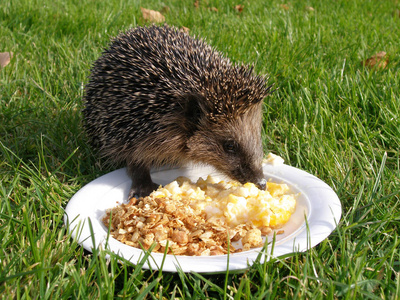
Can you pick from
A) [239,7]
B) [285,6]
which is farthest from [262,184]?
[285,6]

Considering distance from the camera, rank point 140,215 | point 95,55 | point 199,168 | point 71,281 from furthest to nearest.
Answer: point 95,55
point 199,168
point 140,215
point 71,281

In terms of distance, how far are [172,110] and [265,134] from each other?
2.89 feet

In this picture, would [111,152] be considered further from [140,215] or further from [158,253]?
[158,253]

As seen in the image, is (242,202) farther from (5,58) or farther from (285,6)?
(285,6)

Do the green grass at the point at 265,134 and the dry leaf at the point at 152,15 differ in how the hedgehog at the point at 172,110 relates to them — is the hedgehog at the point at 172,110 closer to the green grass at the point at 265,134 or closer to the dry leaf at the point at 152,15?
the green grass at the point at 265,134

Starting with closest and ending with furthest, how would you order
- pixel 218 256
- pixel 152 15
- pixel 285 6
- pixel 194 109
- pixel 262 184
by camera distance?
1. pixel 218 256
2. pixel 262 184
3. pixel 194 109
4. pixel 152 15
5. pixel 285 6

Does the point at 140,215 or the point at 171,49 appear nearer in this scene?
the point at 140,215

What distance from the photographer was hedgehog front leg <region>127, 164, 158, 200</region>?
3.03 meters

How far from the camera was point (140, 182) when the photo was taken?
123 inches

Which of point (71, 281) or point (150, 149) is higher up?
point (71, 281)

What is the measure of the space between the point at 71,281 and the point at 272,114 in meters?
2.43

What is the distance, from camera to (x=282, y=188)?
286 cm

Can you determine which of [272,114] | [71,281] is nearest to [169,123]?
[272,114]

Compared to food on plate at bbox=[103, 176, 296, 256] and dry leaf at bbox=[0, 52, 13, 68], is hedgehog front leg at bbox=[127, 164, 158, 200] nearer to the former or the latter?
food on plate at bbox=[103, 176, 296, 256]
